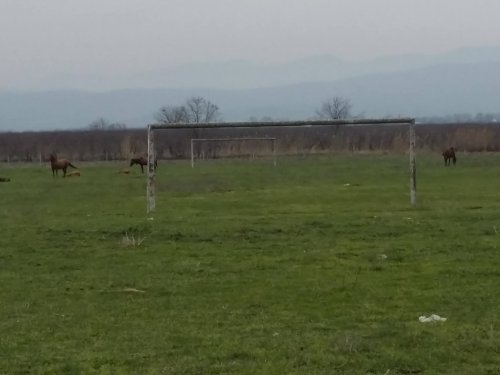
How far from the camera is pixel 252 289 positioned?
995 centimetres

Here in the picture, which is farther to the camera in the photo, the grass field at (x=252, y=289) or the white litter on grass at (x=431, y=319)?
the white litter on grass at (x=431, y=319)

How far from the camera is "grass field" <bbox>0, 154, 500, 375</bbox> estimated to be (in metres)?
6.80

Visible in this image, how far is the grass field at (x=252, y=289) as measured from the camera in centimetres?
680

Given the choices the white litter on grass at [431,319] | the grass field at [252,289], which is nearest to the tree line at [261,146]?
the grass field at [252,289]

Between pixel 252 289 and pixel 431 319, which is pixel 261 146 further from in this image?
pixel 431 319

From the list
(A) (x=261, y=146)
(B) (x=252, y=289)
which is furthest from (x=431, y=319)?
(A) (x=261, y=146)

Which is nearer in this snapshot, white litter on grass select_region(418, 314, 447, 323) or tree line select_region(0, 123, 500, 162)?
white litter on grass select_region(418, 314, 447, 323)

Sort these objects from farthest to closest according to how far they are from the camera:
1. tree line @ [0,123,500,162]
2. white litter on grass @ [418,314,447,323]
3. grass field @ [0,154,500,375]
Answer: tree line @ [0,123,500,162] → white litter on grass @ [418,314,447,323] → grass field @ [0,154,500,375]

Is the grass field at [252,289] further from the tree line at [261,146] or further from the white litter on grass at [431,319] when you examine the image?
the tree line at [261,146]

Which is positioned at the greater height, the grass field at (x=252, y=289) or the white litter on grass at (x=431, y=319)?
the white litter on grass at (x=431, y=319)

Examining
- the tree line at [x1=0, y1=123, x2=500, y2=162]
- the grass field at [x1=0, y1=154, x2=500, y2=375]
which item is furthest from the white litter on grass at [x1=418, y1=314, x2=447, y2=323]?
the tree line at [x1=0, y1=123, x2=500, y2=162]

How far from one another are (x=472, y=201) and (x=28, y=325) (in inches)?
630

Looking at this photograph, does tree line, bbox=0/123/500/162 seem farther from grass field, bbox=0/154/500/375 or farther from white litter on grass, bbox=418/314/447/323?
white litter on grass, bbox=418/314/447/323

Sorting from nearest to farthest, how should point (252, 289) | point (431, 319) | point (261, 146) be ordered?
point (431, 319), point (252, 289), point (261, 146)
